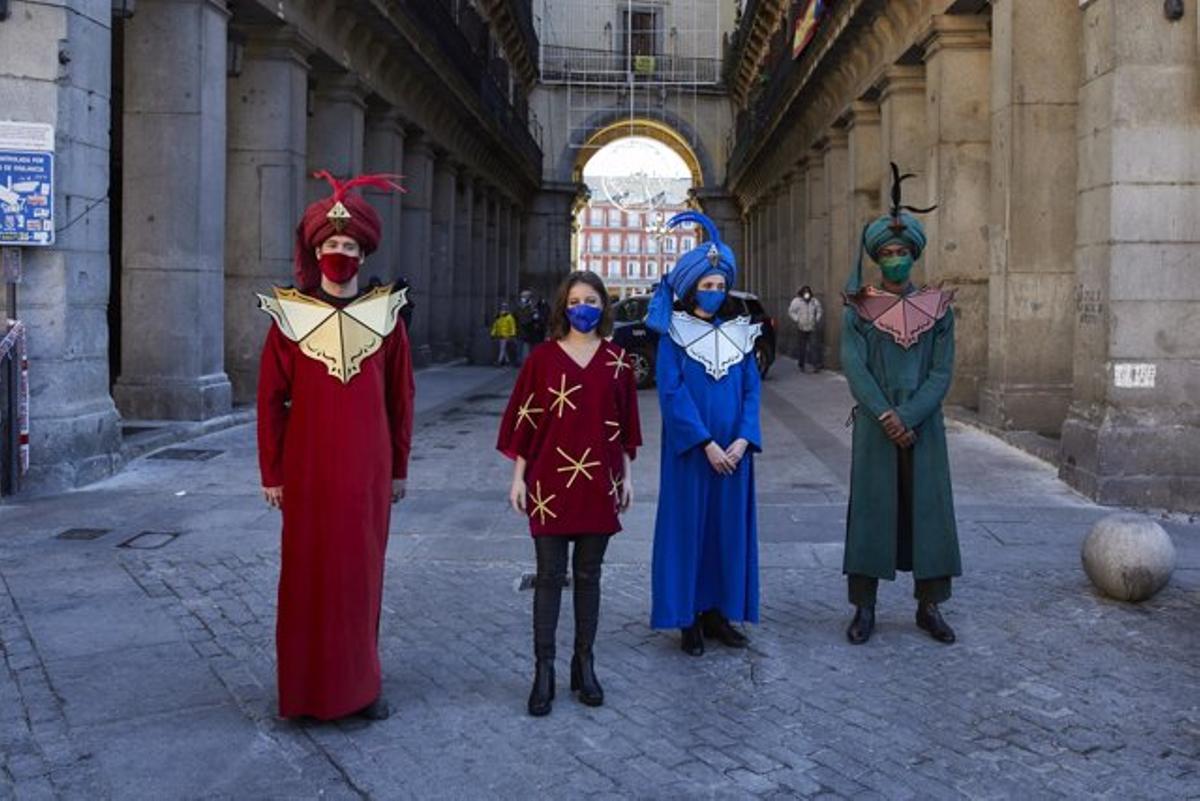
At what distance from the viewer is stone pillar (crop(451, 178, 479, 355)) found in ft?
96.0

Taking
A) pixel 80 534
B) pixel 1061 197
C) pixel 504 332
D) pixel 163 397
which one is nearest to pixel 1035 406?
pixel 1061 197

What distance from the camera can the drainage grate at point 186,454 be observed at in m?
10.9

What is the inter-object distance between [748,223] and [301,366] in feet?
135

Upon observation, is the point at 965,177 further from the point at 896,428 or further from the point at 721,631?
the point at 721,631

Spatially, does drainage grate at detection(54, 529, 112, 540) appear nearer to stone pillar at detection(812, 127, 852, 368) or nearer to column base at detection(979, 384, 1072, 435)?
column base at detection(979, 384, 1072, 435)

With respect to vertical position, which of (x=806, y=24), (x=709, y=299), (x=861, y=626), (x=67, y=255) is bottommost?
(x=861, y=626)

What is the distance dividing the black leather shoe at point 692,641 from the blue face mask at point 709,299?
1495mm

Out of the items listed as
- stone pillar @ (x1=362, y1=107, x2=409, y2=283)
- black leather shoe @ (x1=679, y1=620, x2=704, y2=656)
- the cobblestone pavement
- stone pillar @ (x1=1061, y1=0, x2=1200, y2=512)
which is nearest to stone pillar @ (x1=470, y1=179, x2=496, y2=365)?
stone pillar @ (x1=362, y1=107, x2=409, y2=283)

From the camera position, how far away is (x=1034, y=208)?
12.0 m

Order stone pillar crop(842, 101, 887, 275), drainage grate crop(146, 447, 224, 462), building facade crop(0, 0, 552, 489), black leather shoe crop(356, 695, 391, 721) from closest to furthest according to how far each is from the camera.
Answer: black leather shoe crop(356, 695, 391, 721) → building facade crop(0, 0, 552, 489) → drainage grate crop(146, 447, 224, 462) → stone pillar crop(842, 101, 887, 275)

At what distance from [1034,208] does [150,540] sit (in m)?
9.38

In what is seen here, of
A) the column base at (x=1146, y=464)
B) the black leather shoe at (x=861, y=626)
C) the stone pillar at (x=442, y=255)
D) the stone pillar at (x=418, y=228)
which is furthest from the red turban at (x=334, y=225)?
the stone pillar at (x=442, y=255)

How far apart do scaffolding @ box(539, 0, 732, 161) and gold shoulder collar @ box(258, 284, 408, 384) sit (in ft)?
137

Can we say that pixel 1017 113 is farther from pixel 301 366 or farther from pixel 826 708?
pixel 301 366
